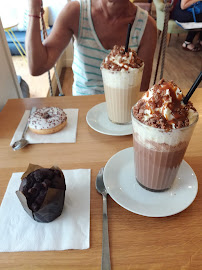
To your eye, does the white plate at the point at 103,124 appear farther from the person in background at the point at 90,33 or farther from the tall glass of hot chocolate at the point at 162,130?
the person in background at the point at 90,33

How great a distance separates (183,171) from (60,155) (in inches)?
16.6

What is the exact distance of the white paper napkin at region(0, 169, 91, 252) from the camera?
1.71ft

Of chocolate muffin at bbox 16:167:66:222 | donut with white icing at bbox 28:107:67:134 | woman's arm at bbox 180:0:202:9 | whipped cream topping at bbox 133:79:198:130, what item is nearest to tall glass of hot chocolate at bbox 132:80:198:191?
whipped cream topping at bbox 133:79:198:130

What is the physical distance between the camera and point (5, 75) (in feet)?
3.89

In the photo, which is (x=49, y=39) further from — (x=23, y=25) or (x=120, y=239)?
(x=23, y=25)

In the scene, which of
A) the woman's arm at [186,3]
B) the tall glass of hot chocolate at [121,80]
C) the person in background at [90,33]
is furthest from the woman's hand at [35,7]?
the woman's arm at [186,3]

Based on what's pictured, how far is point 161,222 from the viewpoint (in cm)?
57

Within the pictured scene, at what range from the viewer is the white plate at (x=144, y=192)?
574 millimetres

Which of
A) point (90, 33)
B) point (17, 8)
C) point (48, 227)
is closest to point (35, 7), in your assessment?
point (90, 33)

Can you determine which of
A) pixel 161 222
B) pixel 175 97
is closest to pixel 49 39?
pixel 175 97

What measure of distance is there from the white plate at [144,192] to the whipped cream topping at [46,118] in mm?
297

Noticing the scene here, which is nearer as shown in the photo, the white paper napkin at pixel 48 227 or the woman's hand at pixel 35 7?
the white paper napkin at pixel 48 227

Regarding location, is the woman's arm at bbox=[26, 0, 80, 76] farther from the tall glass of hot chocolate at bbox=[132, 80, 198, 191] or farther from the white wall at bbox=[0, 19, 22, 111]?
the tall glass of hot chocolate at bbox=[132, 80, 198, 191]

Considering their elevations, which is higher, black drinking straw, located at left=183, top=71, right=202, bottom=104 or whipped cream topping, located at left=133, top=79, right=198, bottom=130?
black drinking straw, located at left=183, top=71, right=202, bottom=104
